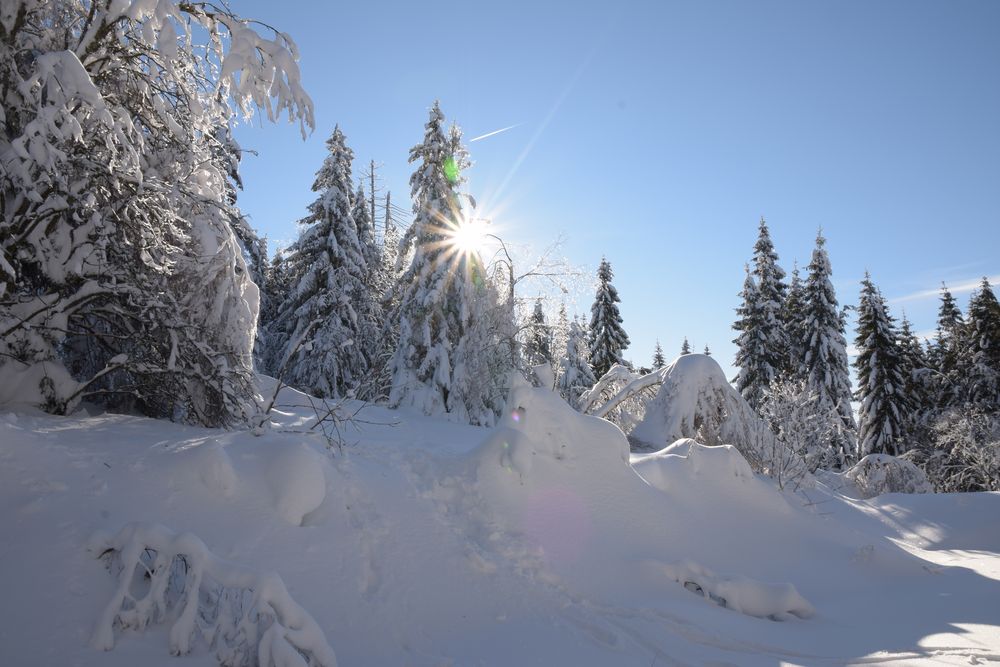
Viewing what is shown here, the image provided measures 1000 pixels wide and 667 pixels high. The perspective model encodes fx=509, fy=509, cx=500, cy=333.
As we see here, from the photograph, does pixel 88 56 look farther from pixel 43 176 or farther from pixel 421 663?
pixel 421 663

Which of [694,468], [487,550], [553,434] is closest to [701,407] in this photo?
[694,468]

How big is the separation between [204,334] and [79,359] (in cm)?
148

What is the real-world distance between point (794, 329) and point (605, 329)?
968 centimetres

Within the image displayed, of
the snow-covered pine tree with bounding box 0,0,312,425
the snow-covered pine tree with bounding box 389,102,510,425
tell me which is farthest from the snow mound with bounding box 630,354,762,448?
the snow-covered pine tree with bounding box 0,0,312,425

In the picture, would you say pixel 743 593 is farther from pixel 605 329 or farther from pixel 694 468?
pixel 605 329

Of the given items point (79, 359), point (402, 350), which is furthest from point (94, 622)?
point (402, 350)

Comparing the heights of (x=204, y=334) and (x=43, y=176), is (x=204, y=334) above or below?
below

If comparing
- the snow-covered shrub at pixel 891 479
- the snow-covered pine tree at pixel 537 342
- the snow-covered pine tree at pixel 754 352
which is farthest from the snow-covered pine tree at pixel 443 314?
the snow-covered pine tree at pixel 754 352

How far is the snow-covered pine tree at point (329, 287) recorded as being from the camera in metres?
20.1

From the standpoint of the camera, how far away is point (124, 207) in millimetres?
5270

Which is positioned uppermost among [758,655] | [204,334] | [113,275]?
[113,275]

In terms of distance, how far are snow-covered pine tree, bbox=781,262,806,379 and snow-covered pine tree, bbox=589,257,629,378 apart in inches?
334

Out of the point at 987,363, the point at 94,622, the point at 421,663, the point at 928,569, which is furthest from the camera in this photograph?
the point at 987,363

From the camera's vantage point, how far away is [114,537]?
2975mm
